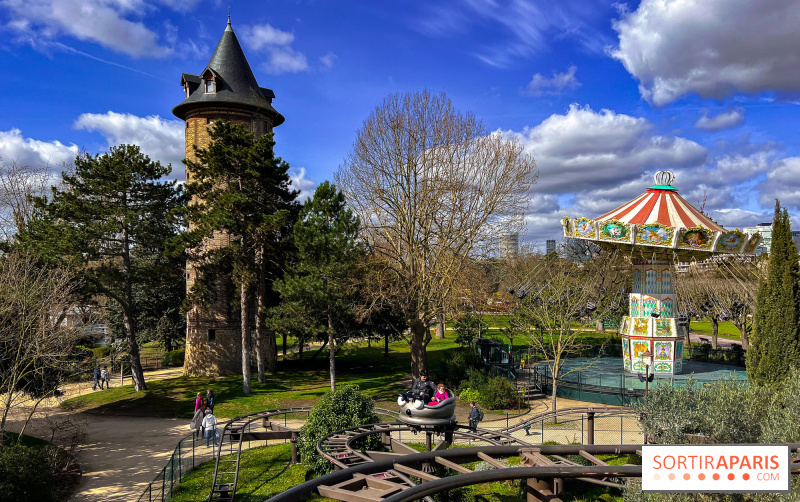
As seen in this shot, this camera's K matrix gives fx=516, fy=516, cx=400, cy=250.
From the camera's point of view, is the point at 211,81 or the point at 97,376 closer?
the point at 97,376

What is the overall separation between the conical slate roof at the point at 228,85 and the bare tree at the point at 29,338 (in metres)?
16.3

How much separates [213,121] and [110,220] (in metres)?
10.1

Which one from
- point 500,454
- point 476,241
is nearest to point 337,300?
point 476,241

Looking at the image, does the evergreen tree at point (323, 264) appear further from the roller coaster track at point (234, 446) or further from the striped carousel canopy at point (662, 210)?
the striped carousel canopy at point (662, 210)

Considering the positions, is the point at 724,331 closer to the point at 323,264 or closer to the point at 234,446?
the point at 323,264

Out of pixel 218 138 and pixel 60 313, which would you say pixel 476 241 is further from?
pixel 60 313

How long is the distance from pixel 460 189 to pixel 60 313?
61.5 ft

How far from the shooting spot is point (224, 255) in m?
28.7

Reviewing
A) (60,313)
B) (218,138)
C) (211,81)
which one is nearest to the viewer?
(60,313)

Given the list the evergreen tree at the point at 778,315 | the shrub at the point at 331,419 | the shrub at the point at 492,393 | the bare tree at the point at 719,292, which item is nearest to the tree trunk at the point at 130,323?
the shrub at the point at 331,419

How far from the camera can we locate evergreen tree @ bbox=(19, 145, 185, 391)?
80.7 feet

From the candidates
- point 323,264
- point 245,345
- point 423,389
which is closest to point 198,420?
point 245,345

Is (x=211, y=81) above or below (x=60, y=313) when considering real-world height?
above

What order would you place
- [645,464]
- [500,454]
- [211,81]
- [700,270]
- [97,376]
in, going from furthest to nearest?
[700,270] → [211,81] → [97,376] → [500,454] → [645,464]
